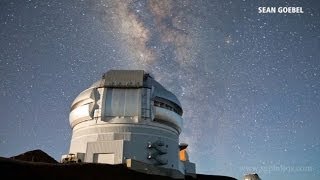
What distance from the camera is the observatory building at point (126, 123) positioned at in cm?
3042

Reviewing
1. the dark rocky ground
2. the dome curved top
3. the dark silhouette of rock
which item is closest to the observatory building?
the dome curved top

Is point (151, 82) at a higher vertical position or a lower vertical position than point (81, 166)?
higher

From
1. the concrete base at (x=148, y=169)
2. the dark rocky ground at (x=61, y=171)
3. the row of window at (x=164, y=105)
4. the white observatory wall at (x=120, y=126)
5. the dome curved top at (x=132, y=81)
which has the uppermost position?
the dome curved top at (x=132, y=81)

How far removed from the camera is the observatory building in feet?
99.8

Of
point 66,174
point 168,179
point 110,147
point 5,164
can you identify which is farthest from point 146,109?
point 5,164

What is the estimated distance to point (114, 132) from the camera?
104 feet

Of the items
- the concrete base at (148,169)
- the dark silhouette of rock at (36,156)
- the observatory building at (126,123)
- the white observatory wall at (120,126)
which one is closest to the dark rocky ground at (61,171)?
the concrete base at (148,169)

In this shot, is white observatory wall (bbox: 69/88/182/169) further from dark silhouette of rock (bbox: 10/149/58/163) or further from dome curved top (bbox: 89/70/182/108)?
dark silhouette of rock (bbox: 10/149/58/163)

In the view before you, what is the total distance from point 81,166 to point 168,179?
793cm

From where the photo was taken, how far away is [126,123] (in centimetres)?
3209

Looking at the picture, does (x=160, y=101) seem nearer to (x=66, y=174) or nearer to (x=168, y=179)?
(x=168, y=179)

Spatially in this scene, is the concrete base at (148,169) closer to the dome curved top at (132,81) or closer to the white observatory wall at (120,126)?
the white observatory wall at (120,126)

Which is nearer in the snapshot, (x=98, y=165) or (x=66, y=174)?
(x=66, y=174)

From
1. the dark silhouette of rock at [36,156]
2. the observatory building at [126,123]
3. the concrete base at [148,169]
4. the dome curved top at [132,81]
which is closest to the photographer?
the concrete base at [148,169]
